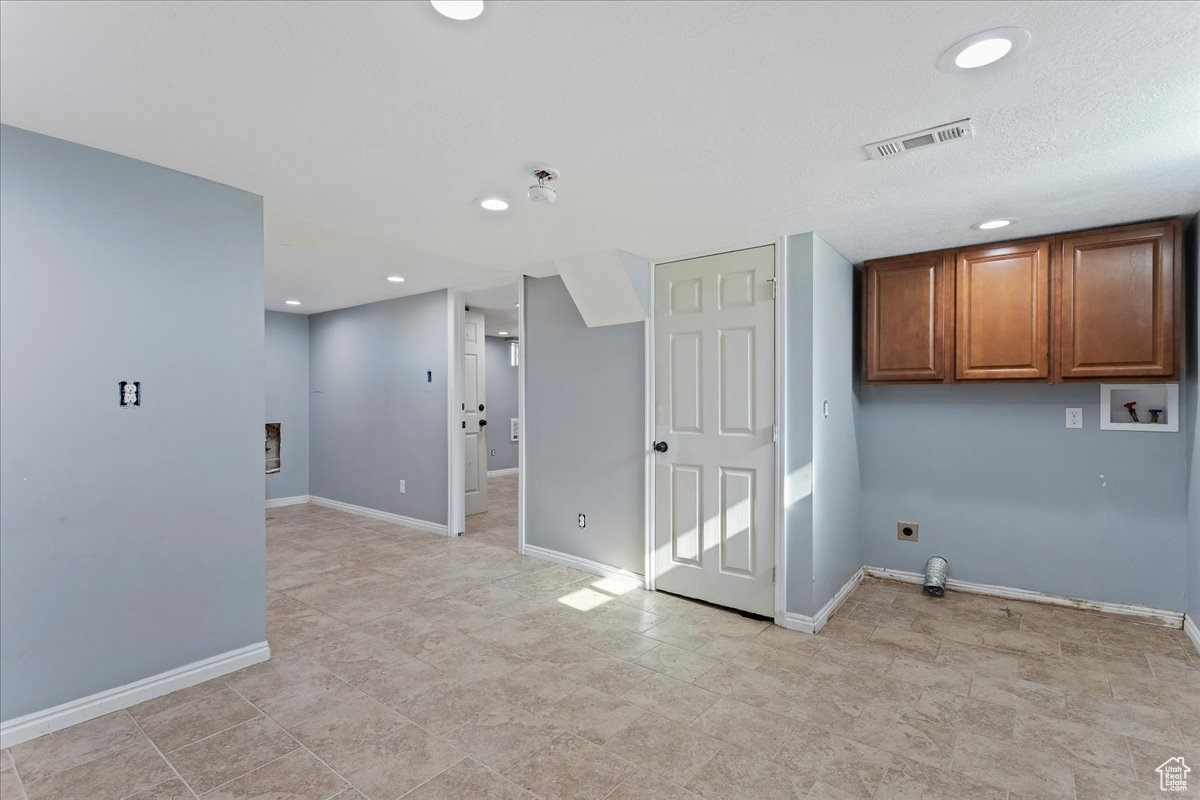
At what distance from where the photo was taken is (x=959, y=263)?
3.31 meters

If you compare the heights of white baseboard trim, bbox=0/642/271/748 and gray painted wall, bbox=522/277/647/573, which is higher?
gray painted wall, bbox=522/277/647/573

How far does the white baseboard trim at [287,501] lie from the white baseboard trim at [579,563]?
3502 mm

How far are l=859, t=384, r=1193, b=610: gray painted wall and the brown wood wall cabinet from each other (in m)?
0.45

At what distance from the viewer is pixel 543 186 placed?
93.0 inches

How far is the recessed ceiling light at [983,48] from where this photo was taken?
1.42 metres

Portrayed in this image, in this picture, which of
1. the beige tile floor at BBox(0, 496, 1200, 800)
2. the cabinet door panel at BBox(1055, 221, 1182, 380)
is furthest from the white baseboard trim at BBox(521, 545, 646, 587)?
the cabinet door panel at BBox(1055, 221, 1182, 380)

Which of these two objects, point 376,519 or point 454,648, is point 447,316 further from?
point 454,648

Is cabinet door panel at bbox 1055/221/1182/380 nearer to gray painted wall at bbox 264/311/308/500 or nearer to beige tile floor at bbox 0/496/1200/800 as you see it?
beige tile floor at bbox 0/496/1200/800

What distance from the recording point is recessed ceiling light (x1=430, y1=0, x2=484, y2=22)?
1323 mm

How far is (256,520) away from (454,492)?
2.54 meters

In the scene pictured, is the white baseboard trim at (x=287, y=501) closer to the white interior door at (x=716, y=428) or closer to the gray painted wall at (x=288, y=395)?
the gray painted wall at (x=288, y=395)

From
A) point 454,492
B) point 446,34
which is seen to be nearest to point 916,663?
point 446,34

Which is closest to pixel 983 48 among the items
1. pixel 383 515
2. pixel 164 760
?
pixel 164 760

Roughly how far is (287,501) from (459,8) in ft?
21.2
